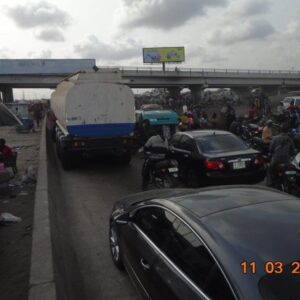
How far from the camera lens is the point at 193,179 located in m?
9.41

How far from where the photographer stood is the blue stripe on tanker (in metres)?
12.8

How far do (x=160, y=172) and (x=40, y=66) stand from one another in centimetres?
6768

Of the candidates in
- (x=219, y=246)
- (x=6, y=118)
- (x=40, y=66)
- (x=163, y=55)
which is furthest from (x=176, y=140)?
(x=163, y=55)

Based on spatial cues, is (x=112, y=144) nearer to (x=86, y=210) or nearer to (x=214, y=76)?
(x=86, y=210)

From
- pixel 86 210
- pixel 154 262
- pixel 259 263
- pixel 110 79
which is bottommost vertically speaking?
pixel 86 210

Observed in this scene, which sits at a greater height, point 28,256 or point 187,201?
point 187,201

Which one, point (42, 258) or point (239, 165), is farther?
point (239, 165)

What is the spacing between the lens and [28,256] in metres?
5.55

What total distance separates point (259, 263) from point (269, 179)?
22.7 feet

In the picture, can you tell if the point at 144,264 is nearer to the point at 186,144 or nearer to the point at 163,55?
the point at 186,144

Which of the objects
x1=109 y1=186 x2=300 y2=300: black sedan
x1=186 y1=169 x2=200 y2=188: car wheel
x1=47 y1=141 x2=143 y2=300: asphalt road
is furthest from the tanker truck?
x1=109 y1=186 x2=300 y2=300: black sedan

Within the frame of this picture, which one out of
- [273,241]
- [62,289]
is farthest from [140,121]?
[273,241]

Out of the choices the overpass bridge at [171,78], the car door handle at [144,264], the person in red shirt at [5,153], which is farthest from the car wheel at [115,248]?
the overpass bridge at [171,78]
